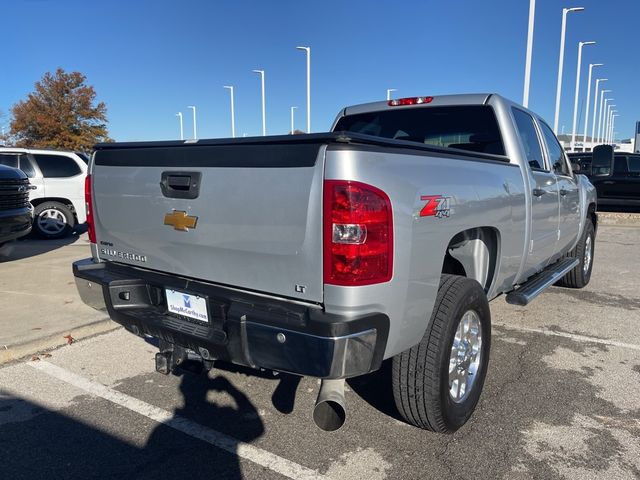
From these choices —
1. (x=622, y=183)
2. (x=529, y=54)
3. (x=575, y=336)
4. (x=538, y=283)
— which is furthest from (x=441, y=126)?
(x=529, y=54)

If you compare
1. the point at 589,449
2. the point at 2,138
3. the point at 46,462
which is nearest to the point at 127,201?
the point at 46,462

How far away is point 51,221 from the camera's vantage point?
34.9 ft

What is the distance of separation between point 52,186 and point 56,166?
0.48 m

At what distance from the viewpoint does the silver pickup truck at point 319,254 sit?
2.24 metres

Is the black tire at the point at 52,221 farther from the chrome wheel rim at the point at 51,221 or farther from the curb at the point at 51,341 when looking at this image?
the curb at the point at 51,341

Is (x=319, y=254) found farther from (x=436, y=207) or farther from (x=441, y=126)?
(x=441, y=126)

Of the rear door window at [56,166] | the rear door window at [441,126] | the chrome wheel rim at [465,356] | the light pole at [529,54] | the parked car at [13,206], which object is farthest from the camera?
the light pole at [529,54]

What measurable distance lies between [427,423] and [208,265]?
4.88 ft

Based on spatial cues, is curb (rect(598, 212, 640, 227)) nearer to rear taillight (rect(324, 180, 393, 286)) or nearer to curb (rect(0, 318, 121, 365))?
curb (rect(0, 318, 121, 365))

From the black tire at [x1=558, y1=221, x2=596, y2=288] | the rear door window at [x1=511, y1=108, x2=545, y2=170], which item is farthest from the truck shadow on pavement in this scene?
the black tire at [x1=558, y1=221, x2=596, y2=288]

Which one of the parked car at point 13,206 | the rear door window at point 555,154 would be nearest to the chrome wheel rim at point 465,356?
the rear door window at point 555,154

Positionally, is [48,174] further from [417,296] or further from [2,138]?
[2,138]

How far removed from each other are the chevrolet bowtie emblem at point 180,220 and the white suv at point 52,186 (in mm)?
8533

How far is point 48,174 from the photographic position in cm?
1070
